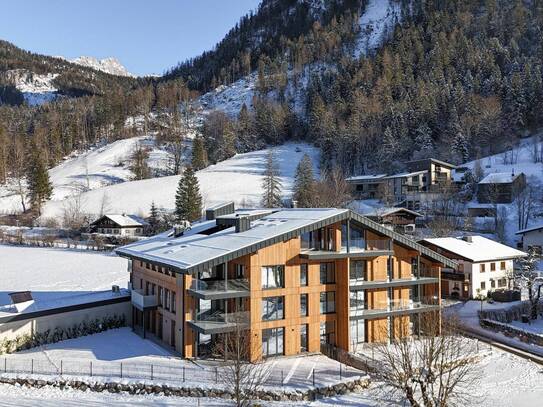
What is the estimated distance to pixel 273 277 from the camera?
2681 centimetres

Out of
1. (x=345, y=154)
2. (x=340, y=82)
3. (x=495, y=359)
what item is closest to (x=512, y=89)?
(x=345, y=154)

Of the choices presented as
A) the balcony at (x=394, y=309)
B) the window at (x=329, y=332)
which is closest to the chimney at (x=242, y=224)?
the window at (x=329, y=332)

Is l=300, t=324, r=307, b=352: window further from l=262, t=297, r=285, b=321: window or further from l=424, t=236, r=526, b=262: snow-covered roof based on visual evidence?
l=424, t=236, r=526, b=262: snow-covered roof

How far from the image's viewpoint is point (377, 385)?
917 inches

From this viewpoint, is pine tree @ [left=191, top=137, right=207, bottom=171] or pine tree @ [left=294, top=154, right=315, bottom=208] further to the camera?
pine tree @ [left=191, top=137, right=207, bottom=171]

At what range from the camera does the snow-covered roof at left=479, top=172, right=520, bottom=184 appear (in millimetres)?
75500

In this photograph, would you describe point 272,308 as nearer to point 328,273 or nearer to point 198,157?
point 328,273

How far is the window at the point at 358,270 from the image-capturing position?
1138 inches

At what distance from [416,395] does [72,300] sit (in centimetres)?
2257

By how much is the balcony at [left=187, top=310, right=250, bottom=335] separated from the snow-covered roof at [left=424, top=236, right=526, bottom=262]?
83.5 feet

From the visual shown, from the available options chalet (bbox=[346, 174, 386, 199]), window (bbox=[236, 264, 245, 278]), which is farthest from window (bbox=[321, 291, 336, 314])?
chalet (bbox=[346, 174, 386, 199])

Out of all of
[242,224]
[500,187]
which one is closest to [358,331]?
[242,224]

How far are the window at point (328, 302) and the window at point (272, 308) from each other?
2.73 meters

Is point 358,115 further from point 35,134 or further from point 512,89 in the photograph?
point 35,134
